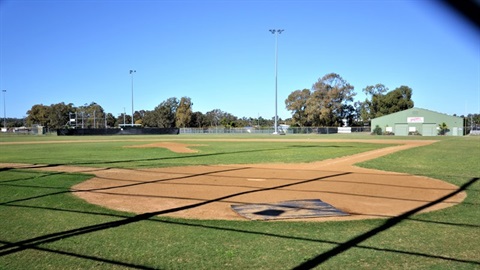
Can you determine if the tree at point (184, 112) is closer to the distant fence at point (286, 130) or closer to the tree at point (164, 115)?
the tree at point (164, 115)

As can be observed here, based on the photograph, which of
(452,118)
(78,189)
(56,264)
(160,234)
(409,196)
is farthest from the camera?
(452,118)

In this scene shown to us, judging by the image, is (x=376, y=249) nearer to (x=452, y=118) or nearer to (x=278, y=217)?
(x=278, y=217)

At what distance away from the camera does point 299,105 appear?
4496 inches

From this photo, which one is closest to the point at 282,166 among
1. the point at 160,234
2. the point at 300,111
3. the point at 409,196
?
the point at 409,196

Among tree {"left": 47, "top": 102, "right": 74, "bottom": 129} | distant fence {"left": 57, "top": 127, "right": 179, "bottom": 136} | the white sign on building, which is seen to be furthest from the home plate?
tree {"left": 47, "top": 102, "right": 74, "bottom": 129}

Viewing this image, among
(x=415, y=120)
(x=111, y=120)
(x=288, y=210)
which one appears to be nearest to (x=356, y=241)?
(x=288, y=210)

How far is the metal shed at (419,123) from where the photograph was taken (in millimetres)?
79250

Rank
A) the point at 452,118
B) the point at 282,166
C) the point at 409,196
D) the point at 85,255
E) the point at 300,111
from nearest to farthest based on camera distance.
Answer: the point at 85,255 → the point at 409,196 → the point at 282,166 → the point at 452,118 → the point at 300,111

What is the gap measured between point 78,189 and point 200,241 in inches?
241

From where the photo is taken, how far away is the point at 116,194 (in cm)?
985

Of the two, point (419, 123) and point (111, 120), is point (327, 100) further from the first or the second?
point (111, 120)

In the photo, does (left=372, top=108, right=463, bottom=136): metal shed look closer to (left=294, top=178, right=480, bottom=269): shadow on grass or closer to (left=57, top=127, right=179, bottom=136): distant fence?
(left=57, top=127, right=179, bottom=136): distant fence

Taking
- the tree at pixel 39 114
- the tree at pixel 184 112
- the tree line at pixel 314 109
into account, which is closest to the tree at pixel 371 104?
the tree line at pixel 314 109

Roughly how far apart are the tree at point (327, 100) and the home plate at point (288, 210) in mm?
99179
